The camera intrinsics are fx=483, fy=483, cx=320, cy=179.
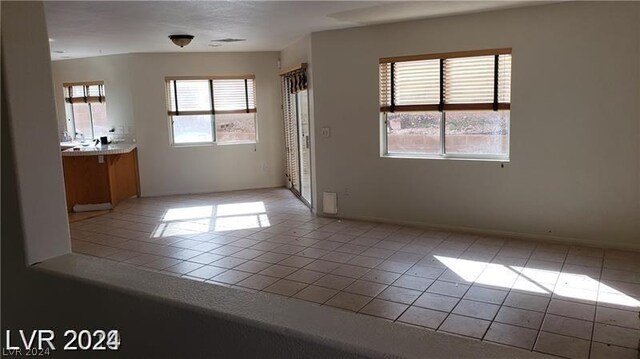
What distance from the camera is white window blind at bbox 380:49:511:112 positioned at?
499 cm

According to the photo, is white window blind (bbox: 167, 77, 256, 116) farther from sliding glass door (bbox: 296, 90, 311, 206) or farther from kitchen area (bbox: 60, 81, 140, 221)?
sliding glass door (bbox: 296, 90, 311, 206)

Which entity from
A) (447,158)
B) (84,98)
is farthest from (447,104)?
(84,98)

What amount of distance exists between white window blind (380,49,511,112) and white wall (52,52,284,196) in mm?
3068

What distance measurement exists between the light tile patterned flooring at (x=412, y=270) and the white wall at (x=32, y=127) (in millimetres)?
2127

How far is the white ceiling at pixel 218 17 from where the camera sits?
13.9 feet

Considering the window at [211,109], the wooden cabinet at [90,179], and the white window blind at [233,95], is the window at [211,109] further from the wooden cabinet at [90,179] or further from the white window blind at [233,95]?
the wooden cabinet at [90,179]

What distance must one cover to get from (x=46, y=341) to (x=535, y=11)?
4.76m

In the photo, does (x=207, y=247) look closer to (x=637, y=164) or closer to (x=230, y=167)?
(x=230, y=167)

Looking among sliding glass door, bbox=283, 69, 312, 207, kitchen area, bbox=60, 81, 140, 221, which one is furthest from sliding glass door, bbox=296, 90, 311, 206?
kitchen area, bbox=60, 81, 140, 221

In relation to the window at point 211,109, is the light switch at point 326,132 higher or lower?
lower

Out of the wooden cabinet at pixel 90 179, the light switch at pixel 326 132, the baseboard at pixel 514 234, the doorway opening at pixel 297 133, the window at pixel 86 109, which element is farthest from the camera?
the window at pixel 86 109

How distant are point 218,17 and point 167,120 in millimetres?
3627

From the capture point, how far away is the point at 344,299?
3.60 m

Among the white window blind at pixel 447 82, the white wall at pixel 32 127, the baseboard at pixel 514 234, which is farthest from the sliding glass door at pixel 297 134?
the white wall at pixel 32 127
